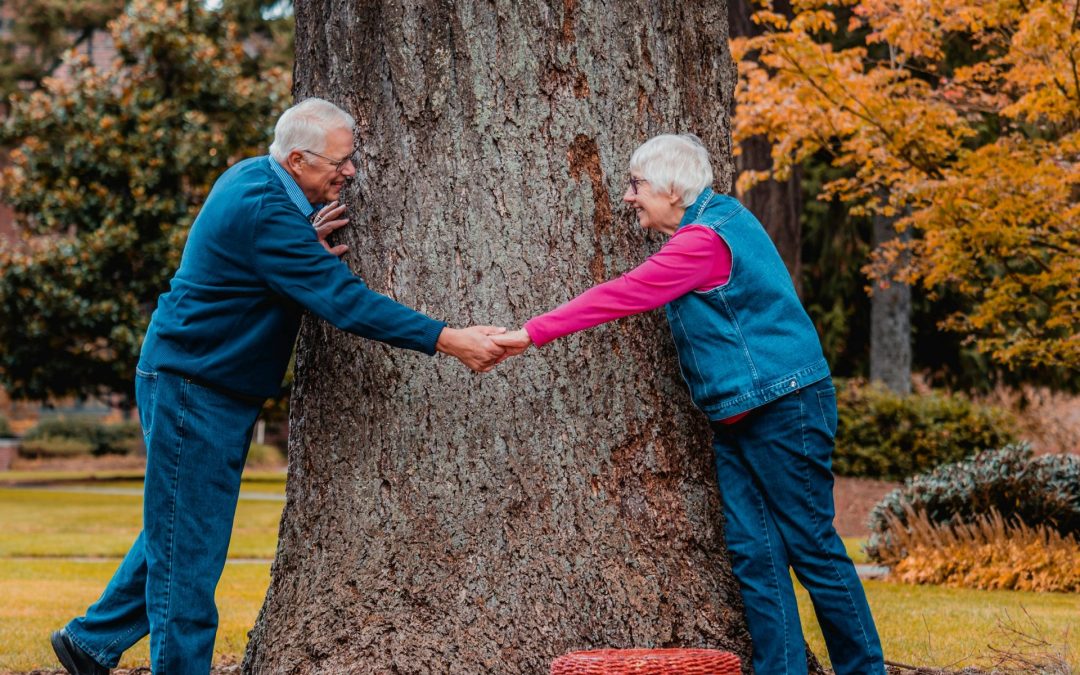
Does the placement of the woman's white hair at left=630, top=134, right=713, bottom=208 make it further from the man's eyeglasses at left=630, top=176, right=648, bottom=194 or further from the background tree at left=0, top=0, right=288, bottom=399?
the background tree at left=0, top=0, right=288, bottom=399

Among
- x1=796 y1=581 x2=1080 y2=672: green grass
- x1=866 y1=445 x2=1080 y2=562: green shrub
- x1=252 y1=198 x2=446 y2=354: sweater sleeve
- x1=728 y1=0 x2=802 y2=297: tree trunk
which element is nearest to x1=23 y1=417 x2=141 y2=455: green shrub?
x1=728 y1=0 x2=802 y2=297: tree trunk

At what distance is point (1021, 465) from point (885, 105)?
10.1 ft

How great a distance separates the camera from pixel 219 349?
3.59 meters

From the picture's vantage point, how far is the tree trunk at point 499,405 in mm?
3746

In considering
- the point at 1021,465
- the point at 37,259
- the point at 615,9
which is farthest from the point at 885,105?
the point at 37,259

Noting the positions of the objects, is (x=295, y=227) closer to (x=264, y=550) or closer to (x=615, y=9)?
(x=615, y=9)

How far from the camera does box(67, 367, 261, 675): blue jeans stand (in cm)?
354

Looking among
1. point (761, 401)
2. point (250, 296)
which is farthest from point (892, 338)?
point (250, 296)

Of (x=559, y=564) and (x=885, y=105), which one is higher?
(x=885, y=105)

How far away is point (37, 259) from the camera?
17797 millimetres

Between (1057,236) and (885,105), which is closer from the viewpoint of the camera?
(1057,236)

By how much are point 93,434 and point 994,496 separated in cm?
2453

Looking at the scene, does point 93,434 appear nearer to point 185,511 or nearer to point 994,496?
point 994,496

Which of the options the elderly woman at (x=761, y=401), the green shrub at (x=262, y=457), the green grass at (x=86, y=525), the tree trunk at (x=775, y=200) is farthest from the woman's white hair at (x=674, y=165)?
the green shrub at (x=262, y=457)
